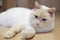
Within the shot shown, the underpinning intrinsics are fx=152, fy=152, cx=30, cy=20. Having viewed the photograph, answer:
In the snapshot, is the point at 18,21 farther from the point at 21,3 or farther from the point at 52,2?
the point at 52,2

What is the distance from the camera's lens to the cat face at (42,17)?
1382 millimetres

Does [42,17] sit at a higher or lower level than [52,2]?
higher

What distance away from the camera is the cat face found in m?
1.38

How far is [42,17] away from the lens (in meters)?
1.38

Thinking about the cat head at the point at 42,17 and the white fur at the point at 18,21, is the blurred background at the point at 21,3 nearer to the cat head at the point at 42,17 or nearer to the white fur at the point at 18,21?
the white fur at the point at 18,21

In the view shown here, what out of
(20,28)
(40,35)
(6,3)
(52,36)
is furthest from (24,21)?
(6,3)

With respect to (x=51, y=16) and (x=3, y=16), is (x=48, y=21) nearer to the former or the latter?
(x=51, y=16)

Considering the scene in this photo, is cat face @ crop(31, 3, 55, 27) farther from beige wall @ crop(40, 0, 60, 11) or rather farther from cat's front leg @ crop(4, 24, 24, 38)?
beige wall @ crop(40, 0, 60, 11)

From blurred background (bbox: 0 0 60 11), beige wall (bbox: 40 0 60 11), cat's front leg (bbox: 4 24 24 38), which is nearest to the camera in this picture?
cat's front leg (bbox: 4 24 24 38)

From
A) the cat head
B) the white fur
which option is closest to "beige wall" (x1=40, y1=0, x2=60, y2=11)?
the white fur

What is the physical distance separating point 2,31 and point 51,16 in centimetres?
52

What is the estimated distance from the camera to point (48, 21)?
1.42 metres

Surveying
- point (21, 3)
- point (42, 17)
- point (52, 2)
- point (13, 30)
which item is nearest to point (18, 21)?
point (13, 30)

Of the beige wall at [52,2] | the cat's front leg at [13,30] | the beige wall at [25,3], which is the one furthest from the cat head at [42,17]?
the beige wall at [52,2]
